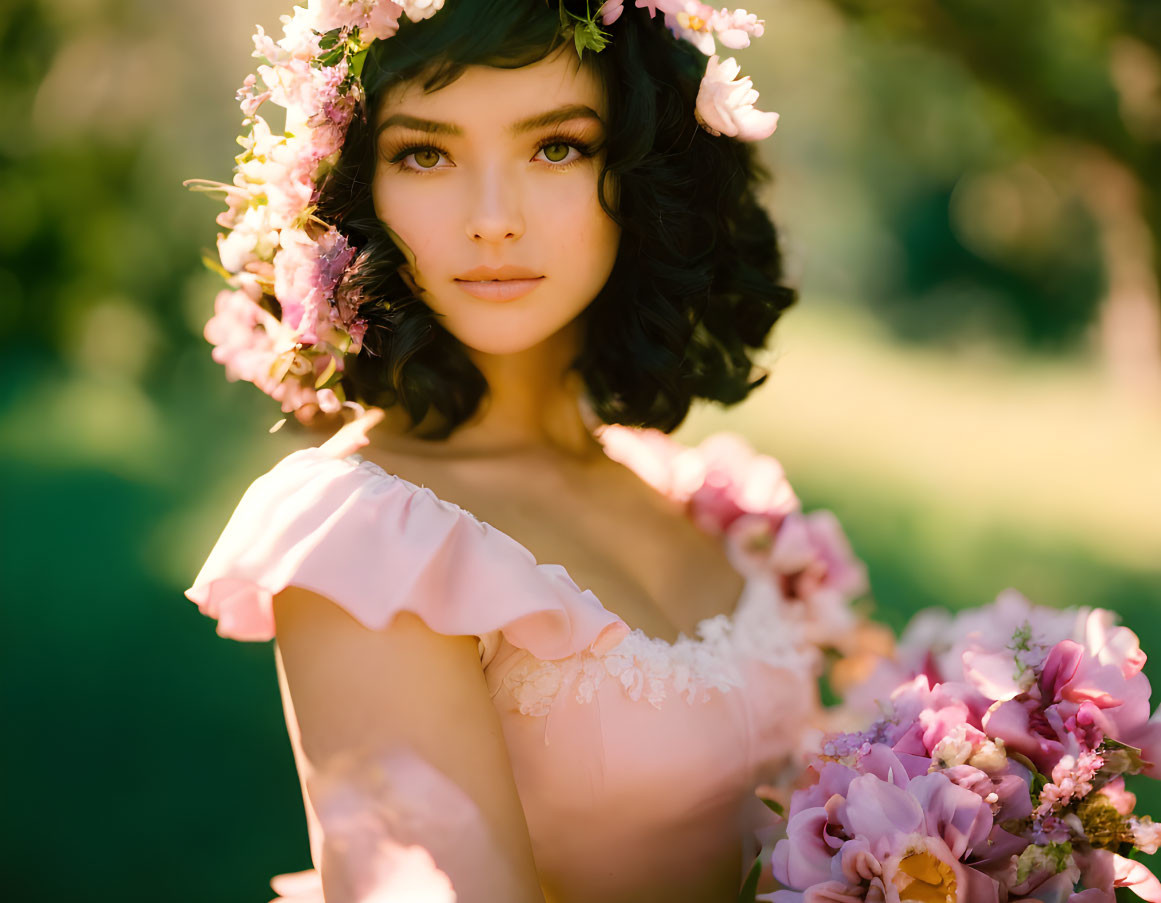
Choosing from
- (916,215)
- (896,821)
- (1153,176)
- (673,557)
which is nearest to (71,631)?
(673,557)

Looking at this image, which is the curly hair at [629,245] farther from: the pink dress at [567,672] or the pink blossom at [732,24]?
the pink dress at [567,672]

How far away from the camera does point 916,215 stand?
701cm

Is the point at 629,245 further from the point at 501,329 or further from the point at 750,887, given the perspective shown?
the point at 750,887

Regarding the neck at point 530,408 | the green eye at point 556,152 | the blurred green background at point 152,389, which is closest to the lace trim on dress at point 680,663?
the neck at point 530,408

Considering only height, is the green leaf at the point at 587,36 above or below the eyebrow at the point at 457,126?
above

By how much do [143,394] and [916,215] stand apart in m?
5.19

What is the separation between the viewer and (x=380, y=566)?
1.23 m

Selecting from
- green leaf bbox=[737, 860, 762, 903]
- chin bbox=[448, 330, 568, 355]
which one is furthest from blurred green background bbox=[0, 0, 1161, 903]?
green leaf bbox=[737, 860, 762, 903]

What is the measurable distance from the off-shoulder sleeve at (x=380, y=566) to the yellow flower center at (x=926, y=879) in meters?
0.42

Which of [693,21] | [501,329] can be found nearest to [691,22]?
[693,21]

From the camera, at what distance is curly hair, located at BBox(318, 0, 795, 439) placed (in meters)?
1.38

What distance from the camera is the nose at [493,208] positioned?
1.38 meters

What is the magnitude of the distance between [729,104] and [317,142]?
563 mm

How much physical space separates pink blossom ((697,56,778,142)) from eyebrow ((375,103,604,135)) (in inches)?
9.0
